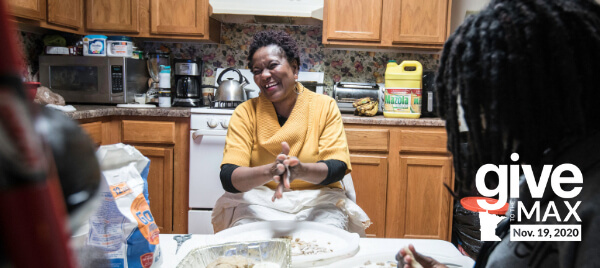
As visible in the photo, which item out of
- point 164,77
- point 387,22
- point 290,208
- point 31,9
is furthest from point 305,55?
point 290,208

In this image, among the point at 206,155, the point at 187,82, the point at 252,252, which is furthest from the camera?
the point at 187,82

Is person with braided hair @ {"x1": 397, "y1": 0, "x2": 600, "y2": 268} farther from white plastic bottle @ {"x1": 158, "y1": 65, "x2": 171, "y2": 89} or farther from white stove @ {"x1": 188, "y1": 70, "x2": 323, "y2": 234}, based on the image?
white plastic bottle @ {"x1": 158, "y1": 65, "x2": 171, "y2": 89}

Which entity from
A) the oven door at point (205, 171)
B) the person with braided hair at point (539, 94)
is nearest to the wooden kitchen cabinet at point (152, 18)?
the oven door at point (205, 171)

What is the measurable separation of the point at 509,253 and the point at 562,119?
0.18 meters

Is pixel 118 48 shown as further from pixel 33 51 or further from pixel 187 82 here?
pixel 33 51

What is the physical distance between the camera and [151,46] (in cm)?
336

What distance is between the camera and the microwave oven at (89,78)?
115 inches

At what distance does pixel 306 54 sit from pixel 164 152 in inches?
51.3

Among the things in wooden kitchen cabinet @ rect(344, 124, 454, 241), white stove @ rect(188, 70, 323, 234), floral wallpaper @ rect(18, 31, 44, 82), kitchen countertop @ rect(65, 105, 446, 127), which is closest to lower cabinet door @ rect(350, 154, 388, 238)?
wooden kitchen cabinet @ rect(344, 124, 454, 241)

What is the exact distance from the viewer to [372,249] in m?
1.00

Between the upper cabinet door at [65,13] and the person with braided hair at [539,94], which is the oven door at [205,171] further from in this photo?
the person with braided hair at [539,94]

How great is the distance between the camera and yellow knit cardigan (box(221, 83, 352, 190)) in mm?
→ 1571

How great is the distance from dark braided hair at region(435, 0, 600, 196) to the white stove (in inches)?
87.0

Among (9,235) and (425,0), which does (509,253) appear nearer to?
(9,235)
